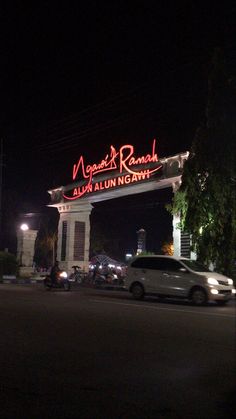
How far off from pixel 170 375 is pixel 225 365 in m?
1.21

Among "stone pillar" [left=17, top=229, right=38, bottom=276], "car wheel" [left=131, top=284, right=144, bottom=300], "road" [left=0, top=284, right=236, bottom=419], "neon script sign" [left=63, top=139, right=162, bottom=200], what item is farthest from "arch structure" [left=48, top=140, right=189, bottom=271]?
"road" [left=0, top=284, right=236, bottom=419]

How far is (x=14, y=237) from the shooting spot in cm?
5144

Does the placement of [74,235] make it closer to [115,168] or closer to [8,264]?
[8,264]

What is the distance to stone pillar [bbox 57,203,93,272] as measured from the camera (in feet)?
121

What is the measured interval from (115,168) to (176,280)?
13.7m

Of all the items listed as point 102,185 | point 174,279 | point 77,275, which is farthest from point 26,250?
point 174,279

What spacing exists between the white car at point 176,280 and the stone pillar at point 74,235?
15.9 m

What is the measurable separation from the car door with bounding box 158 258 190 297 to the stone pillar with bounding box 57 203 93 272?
16.9m

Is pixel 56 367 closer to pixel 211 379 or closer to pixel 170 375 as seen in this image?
pixel 170 375

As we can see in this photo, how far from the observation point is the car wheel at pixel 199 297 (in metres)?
18.8

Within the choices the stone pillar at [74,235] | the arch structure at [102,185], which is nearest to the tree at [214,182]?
the arch structure at [102,185]

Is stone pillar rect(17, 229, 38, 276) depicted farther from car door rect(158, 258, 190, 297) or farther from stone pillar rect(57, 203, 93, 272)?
car door rect(158, 258, 190, 297)

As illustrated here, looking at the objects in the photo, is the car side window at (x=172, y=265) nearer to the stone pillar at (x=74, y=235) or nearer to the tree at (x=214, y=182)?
the tree at (x=214, y=182)

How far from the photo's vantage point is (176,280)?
64.2ft
